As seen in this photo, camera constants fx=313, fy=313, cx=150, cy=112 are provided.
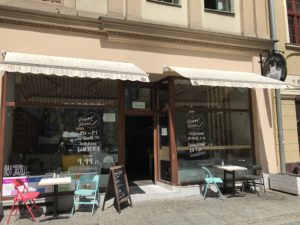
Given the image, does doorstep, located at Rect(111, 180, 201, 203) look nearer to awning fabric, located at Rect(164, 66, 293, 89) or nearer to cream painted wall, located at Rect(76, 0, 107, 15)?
awning fabric, located at Rect(164, 66, 293, 89)

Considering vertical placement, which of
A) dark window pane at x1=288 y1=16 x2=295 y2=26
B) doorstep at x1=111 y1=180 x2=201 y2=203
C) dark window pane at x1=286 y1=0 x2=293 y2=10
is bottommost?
doorstep at x1=111 y1=180 x2=201 y2=203

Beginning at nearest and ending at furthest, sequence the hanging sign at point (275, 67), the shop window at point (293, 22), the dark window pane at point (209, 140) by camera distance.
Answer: the dark window pane at point (209, 140) → the hanging sign at point (275, 67) → the shop window at point (293, 22)

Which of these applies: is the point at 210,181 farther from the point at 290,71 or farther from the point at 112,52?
the point at 290,71

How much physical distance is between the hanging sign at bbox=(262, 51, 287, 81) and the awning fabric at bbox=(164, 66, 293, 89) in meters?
1.07

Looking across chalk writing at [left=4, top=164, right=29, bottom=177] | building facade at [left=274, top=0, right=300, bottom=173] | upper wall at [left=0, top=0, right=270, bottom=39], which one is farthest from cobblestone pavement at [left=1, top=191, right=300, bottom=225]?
upper wall at [left=0, top=0, right=270, bottom=39]

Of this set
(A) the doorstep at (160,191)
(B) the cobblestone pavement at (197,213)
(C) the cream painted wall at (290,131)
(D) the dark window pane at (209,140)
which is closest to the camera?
(B) the cobblestone pavement at (197,213)

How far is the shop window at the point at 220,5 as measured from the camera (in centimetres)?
1002

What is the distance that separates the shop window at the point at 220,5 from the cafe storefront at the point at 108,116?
2495mm

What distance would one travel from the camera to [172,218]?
655cm

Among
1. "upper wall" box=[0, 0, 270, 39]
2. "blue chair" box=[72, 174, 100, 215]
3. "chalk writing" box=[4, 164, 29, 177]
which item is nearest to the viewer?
"blue chair" box=[72, 174, 100, 215]

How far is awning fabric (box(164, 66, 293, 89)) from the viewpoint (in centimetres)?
795

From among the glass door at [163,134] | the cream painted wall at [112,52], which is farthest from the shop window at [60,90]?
the glass door at [163,134]

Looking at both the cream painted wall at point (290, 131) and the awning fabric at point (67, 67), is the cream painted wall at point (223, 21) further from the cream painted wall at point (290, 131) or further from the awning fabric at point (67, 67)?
the awning fabric at point (67, 67)

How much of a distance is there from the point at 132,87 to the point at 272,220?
16.6 ft
